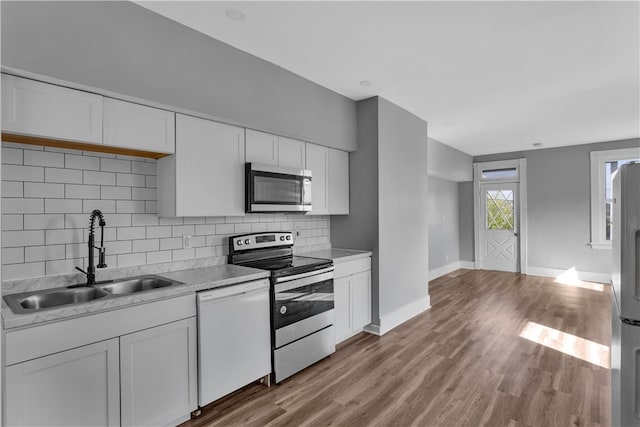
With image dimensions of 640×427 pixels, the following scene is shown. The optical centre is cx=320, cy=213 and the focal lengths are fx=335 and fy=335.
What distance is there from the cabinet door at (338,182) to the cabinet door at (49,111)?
2268mm

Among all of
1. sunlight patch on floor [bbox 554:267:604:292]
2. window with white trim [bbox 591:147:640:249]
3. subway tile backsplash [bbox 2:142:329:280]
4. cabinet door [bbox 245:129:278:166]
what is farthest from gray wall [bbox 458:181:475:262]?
subway tile backsplash [bbox 2:142:329:280]

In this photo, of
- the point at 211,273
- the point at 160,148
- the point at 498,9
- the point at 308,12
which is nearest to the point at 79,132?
the point at 160,148

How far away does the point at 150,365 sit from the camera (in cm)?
197

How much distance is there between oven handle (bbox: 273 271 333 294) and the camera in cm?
268

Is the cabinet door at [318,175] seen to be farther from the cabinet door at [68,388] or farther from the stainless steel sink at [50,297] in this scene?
the cabinet door at [68,388]

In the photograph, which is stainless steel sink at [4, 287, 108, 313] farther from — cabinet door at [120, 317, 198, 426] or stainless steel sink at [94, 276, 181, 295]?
cabinet door at [120, 317, 198, 426]

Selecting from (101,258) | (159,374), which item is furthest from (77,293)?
(159,374)

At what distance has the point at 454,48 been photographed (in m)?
2.73

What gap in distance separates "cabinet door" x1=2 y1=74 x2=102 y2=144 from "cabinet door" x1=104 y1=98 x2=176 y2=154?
66 millimetres

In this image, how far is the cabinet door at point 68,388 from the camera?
1552 mm

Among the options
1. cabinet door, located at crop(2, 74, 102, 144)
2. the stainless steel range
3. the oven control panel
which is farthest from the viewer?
the oven control panel

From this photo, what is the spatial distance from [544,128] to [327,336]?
4.77 meters

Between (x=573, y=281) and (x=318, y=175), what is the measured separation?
5.83 metres

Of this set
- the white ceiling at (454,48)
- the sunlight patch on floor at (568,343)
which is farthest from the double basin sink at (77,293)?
the sunlight patch on floor at (568,343)
